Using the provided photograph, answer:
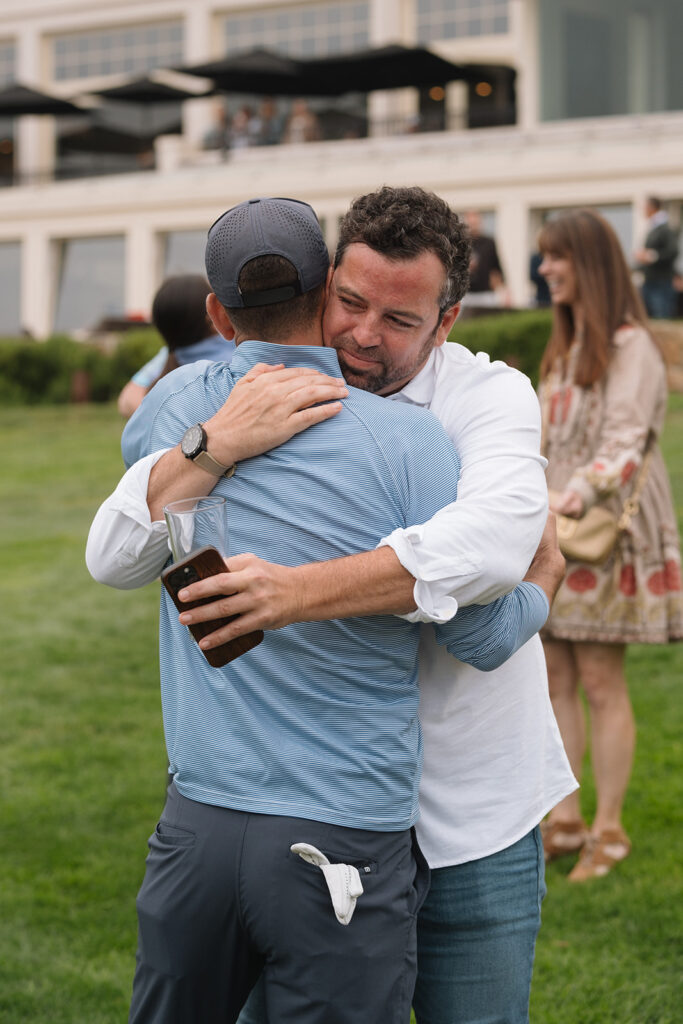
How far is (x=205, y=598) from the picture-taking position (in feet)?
6.31

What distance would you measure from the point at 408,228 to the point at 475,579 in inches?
25.0

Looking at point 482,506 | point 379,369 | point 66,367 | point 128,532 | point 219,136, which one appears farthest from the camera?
point 219,136

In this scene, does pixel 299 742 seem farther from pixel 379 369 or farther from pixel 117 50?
pixel 117 50

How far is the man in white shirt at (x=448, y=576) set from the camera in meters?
1.98

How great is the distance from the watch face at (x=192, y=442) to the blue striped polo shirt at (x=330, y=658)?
0.08m

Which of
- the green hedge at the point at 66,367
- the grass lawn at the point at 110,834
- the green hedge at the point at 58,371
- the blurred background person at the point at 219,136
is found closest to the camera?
the grass lawn at the point at 110,834

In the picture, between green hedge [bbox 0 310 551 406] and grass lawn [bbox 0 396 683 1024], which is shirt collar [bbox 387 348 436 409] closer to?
grass lawn [bbox 0 396 683 1024]

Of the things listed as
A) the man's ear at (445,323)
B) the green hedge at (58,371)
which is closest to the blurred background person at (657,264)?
the green hedge at (58,371)

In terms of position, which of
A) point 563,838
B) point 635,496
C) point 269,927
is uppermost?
point 635,496

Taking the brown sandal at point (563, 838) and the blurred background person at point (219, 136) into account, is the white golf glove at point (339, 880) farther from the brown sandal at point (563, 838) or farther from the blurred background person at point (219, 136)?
the blurred background person at point (219, 136)

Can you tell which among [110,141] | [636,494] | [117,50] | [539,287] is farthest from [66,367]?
[117,50]

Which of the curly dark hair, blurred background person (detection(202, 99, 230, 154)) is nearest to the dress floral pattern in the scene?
the curly dark hair

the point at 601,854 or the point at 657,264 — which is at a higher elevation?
the point at 657,264

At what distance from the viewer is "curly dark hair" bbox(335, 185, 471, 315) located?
2158mm
